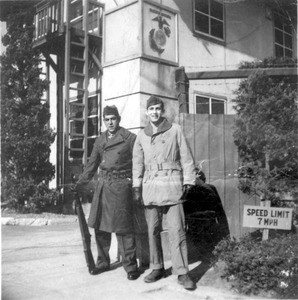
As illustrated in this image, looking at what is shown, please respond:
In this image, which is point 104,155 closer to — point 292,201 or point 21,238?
point 292,201

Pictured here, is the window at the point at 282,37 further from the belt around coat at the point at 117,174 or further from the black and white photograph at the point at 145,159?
the belt around coat at the point at 117,174

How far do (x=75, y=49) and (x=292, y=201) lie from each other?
733 cm

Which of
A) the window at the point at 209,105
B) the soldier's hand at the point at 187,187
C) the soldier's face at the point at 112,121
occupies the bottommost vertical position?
the soldier's hand at the point at 187,187

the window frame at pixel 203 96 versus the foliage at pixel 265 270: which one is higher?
the window frame at pixel 203 96

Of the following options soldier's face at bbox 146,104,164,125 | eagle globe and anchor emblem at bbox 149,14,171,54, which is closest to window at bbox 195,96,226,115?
eagle globe and anchor emblem at bbox 149,14,171,54

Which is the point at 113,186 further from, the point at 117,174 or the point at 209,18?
the point at 209,18

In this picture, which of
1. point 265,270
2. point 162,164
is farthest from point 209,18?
point 265,270

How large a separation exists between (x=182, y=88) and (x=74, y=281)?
437cm

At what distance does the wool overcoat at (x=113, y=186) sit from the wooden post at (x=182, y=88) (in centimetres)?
266

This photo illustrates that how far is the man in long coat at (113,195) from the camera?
4066 mm

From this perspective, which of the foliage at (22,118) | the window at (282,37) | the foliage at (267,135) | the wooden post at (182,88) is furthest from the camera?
the window at (282,37)

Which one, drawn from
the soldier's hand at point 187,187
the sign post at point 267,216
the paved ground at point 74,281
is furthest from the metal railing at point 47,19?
the sign post at point 267,216

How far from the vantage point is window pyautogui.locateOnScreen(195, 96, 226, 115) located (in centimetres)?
912

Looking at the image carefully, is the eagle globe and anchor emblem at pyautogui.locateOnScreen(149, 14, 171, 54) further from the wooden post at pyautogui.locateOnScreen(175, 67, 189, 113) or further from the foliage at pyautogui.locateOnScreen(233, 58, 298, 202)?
the foliage at pyautogui.locateOnScreen(233, 58, 298, 202)
